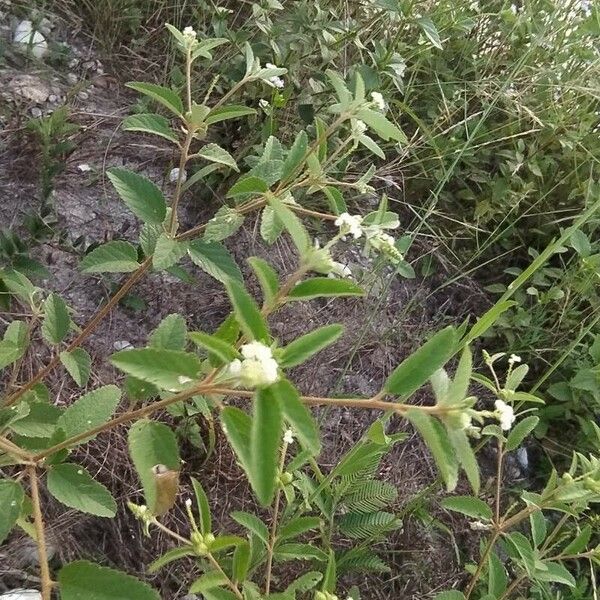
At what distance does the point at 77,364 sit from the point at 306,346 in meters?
0.50

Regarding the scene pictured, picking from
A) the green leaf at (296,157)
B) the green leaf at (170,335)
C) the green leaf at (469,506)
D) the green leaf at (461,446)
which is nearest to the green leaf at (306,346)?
the green leaf at (461,446)

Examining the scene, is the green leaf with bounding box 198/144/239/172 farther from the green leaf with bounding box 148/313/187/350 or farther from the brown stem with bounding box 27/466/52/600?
the brown stem with bounding box 27/466/52/600

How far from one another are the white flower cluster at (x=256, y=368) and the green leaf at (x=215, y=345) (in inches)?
0.8

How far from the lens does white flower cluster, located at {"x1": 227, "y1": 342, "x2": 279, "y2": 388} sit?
580 mm

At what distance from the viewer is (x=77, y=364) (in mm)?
1028

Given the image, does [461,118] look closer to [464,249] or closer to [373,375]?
[464,249]

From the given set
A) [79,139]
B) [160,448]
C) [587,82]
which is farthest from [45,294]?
[587,82]

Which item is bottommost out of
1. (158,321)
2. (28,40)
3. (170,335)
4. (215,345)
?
(158,321)

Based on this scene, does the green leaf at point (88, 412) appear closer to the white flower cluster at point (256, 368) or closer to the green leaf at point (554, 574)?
the white flower cluster at point (256, 368)

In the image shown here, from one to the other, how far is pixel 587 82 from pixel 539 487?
109 cm

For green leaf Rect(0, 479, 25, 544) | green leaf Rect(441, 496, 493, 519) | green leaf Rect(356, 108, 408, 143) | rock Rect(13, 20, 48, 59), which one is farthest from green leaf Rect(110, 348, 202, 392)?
rock Rect(13, 20, 48, 59)

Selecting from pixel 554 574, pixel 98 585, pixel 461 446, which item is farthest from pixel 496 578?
pixel 98 585

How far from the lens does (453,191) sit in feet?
6.53

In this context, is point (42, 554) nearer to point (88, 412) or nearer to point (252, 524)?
point (88, 412)
